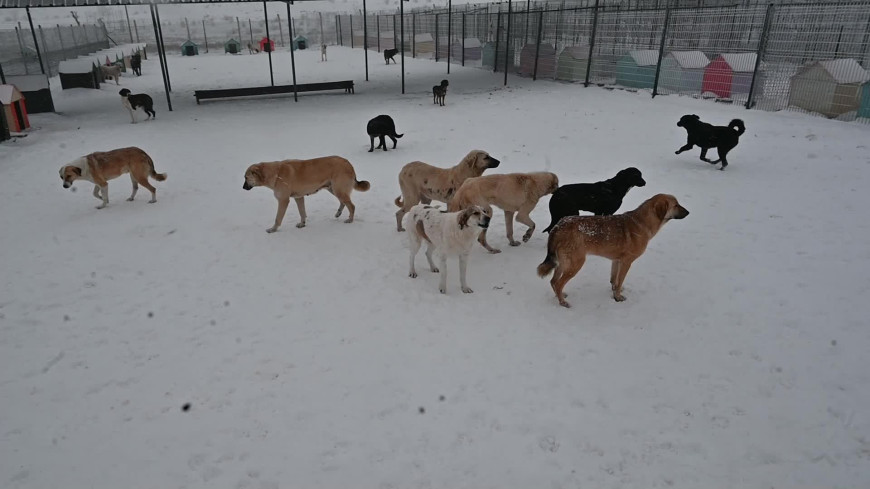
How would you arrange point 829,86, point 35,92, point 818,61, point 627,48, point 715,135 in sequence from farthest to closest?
point 627,48, point 35,92, point 818,61, point 829,86, point 715,135

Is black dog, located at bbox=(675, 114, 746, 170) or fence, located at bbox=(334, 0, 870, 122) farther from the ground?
fence, located at bbox=(334, 0, 870, 122)

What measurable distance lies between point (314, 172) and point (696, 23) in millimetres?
16771

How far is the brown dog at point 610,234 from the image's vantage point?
521cm

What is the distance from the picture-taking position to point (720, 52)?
671 inches

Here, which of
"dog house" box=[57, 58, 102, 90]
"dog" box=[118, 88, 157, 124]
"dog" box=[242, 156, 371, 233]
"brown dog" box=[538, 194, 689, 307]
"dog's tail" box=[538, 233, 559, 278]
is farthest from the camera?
"dog house" box=[57, 58, 102, 90]

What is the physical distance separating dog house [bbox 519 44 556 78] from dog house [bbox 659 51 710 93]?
6.24m

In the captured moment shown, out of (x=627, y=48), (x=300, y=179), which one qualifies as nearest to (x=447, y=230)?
(x=300, y=179)

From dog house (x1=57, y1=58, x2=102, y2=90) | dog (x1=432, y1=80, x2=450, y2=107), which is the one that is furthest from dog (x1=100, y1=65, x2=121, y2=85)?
dog (x1=432, y1=80, x2=450, y2=107)

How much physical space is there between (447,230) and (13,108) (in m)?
15.7

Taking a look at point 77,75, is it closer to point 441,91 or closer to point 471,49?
point 441,91

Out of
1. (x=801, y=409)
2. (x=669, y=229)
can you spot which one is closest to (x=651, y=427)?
(x=801, y=409)

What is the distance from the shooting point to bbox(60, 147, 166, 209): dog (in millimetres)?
8250

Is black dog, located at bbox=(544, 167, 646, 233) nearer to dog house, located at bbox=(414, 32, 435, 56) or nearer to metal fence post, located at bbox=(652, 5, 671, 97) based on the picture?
metal fence post, located at bbox=(652, 5, 671, 97)

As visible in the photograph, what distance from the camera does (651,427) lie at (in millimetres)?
3846
